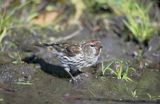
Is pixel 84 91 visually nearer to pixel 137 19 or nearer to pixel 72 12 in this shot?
pixel 137 19

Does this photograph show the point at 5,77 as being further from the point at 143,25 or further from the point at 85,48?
the point at 143,25

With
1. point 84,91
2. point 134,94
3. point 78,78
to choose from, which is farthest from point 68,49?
point 134,94

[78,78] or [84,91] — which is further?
[78,78]

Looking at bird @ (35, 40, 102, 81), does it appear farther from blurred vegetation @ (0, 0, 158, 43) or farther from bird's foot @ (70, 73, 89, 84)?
blurred vegetation @ (0, 0, 158, 43)

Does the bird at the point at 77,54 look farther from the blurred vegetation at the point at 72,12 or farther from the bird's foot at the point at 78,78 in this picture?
the blurred vegetation at the point at 72,12

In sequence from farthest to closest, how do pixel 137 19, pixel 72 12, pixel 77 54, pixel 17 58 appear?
pixel 72 12 → pixel 137 19 → pixel 17 58 → pixel 77 54

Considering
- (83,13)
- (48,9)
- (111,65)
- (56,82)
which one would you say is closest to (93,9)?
(83,13)
